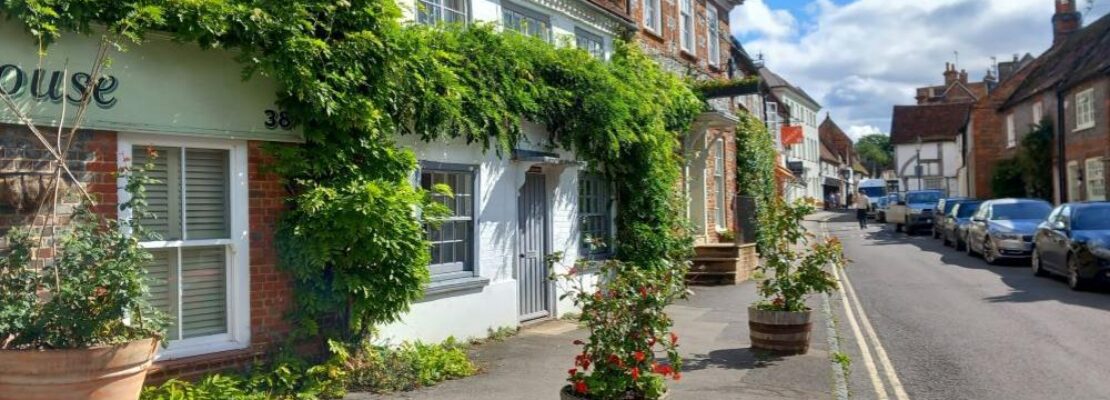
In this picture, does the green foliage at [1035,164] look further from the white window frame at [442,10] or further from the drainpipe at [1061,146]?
the white window frame at [442,10]

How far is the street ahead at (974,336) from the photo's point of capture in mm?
7402

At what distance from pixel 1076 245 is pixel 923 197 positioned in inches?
834

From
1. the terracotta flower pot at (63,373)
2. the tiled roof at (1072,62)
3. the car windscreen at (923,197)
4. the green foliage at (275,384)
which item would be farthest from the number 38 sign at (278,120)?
the car windscreen at (923,197)

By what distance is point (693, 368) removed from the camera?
8.08m

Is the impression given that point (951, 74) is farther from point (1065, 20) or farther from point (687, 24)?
point (687, 24)

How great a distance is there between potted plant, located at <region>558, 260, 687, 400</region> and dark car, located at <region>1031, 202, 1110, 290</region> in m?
10.9

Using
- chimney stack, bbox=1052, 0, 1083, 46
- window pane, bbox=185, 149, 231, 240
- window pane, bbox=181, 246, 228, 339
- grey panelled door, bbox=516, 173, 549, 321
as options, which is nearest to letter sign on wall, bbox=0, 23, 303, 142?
window pane, bbox=185, 149, 231, 240

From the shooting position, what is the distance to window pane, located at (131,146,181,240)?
6.18m

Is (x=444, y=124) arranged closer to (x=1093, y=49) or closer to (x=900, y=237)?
(x=900, y=237)

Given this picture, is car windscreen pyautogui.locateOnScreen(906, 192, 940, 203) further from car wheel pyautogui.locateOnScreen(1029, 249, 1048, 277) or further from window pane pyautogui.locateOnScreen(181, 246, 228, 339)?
window pane pyautogui.locateOnScreen(181, 246, 228, 339)

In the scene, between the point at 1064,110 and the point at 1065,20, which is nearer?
the point at 1064,110

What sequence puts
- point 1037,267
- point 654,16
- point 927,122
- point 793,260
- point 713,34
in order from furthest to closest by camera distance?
point 927,122 → point 713,34 → point 654,16 → point 1037,267 → point 793,260

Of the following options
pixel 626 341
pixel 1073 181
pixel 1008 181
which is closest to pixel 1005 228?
pixel 1073 181

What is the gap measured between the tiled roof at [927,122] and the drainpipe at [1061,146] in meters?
35.9
